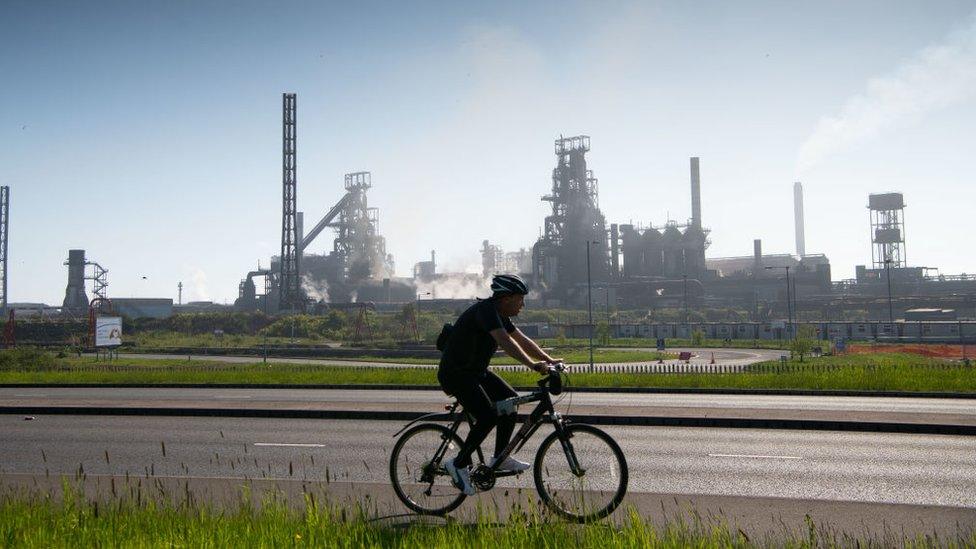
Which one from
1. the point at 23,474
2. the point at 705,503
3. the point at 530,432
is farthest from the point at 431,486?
the point at 23,474

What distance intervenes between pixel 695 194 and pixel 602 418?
124 m

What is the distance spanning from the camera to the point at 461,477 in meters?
6.50

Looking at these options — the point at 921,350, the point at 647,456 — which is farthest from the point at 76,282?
the point at 647,456

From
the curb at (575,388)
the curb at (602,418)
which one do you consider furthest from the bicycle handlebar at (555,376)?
the curb at (575,388)

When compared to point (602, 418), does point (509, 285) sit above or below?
above

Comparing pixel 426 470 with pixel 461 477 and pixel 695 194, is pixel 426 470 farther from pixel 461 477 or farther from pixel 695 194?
pixel 695 194

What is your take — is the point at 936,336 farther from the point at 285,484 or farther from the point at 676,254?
the point at 285,484

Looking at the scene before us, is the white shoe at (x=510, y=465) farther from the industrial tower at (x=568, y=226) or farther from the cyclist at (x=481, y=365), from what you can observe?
Result: the industrial tower at (x=568, y=226)

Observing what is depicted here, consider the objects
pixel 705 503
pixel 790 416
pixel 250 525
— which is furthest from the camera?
pixel 790 416

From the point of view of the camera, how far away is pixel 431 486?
22.1 ft

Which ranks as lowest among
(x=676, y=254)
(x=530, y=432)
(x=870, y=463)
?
(x=870, y=463)

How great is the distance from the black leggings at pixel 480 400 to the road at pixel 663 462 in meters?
0.90

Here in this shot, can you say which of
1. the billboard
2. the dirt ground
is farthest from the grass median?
the dirt ground

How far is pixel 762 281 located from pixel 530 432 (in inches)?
4995
